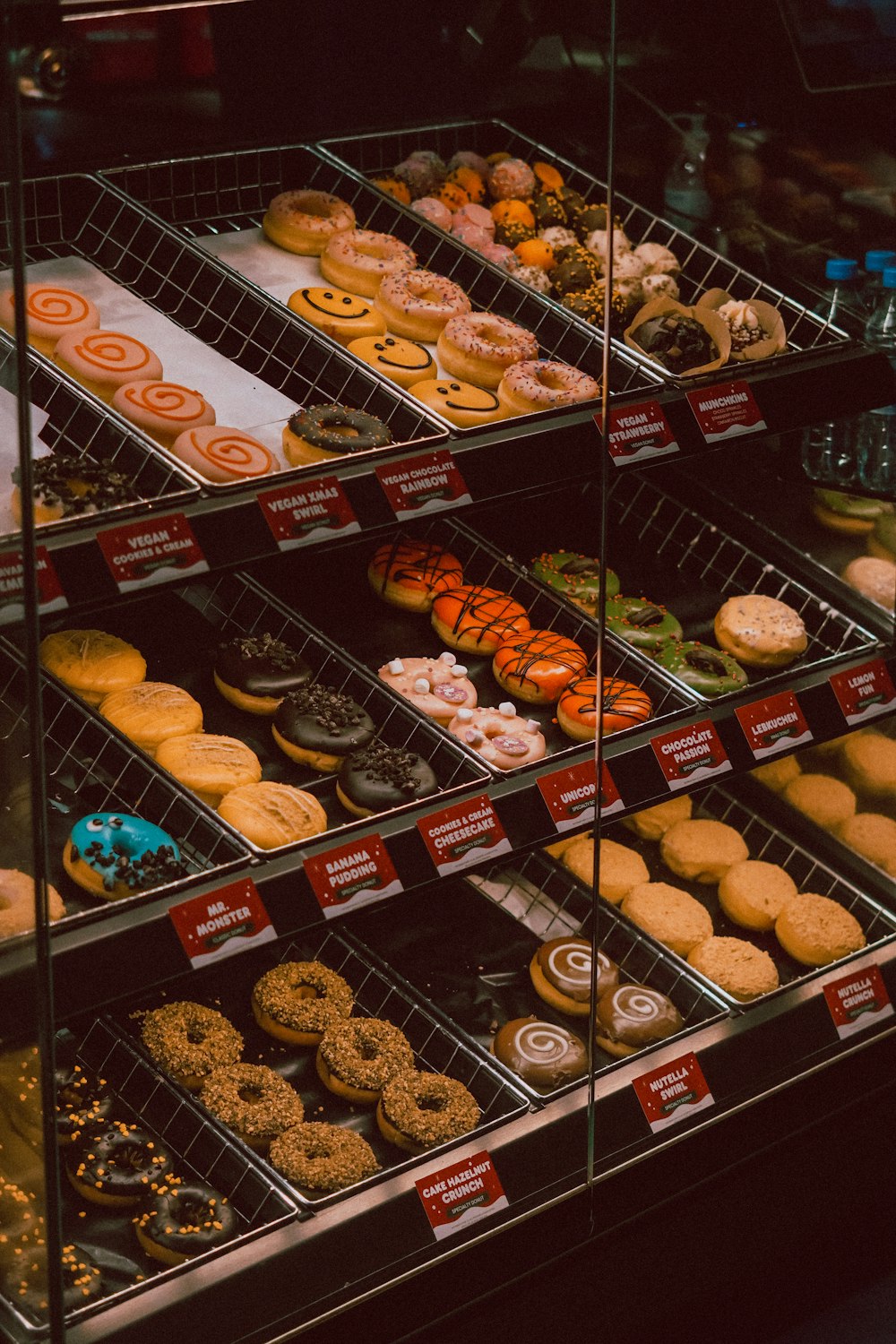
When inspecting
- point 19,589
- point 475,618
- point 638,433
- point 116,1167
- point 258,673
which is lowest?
point 116,1167

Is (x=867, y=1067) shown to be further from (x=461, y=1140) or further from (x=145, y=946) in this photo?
(x=145, y=946)

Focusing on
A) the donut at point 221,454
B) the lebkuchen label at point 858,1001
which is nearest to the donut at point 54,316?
the donut at point 221,454

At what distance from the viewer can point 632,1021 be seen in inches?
97.9

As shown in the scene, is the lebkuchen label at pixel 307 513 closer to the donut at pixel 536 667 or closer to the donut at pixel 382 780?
the donut at pixel 382 780

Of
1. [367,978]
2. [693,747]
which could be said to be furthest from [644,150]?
[367,978]

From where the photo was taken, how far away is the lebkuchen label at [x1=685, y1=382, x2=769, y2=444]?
7.50 ft

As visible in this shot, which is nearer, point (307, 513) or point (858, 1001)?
point (307, 513)

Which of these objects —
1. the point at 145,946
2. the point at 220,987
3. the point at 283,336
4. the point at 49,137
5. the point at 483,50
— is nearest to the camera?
the point at 145,946

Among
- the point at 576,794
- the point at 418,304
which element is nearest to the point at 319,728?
the point at 576,794

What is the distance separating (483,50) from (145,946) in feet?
5.77

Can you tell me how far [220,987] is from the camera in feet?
8.42

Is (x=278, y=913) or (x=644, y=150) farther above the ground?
(x=644, y=150)

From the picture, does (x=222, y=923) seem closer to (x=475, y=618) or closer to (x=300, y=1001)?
(x=300, y=1001)

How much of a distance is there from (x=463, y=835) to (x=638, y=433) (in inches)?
24.8
